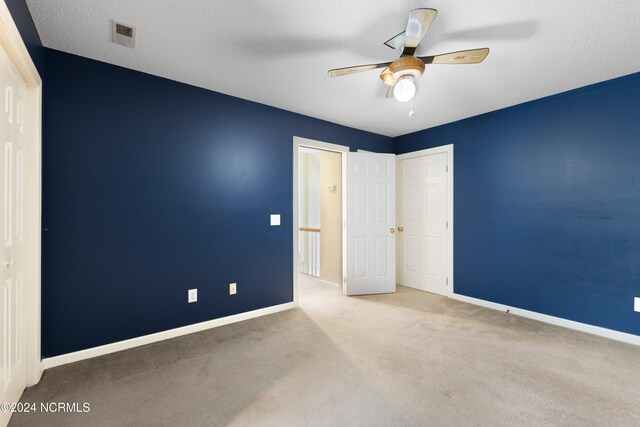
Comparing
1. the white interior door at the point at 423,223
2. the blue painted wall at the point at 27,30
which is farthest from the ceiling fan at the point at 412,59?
the white interior door at the point at 423,223

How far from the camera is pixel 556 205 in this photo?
320 centimetres

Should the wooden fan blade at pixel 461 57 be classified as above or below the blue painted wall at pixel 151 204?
above

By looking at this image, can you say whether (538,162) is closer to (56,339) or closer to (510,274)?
(510,274)

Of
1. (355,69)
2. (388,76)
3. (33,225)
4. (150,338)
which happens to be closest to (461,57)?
(388,76)

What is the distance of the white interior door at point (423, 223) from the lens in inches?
170

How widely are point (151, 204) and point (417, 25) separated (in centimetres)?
260

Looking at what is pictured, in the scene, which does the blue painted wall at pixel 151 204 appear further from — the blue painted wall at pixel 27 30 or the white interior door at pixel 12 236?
the white interior door at pixel 12 236

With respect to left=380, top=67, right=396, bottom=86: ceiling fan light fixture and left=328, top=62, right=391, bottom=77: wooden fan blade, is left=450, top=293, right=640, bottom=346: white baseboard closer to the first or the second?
left=380, top=67, right=396, bottom=86: ceiling fan light fixture

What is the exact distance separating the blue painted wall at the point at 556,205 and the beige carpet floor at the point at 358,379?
0.49m

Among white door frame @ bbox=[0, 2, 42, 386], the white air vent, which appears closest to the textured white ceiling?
the white air vent

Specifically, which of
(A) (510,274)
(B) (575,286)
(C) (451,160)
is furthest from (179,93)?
(B) (575,286)

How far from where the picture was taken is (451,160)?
419cm

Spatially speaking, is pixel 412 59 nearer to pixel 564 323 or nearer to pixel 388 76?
pixel 388 76

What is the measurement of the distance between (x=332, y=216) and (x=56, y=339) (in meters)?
3.56
